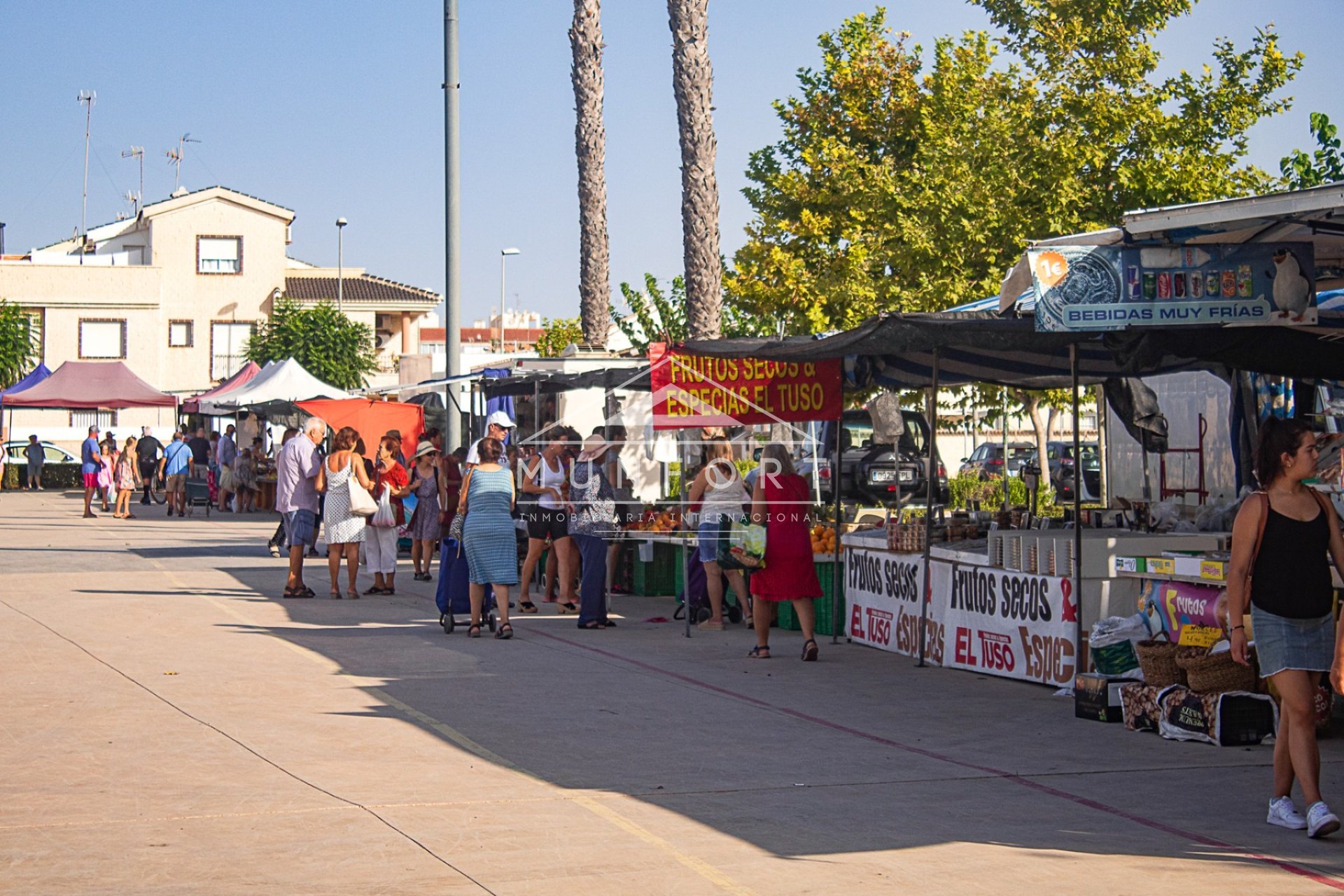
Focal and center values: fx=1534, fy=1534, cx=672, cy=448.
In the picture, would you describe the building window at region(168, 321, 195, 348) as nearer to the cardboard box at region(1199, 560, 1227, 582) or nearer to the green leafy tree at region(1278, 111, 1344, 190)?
the green leafy tree at region(1278, 111, 1344, 190)

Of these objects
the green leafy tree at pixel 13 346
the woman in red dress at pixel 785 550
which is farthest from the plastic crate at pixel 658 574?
the green leafy tree at pixel 13 346

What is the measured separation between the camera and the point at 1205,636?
943 centimetres

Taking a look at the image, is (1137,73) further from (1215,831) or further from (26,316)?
(26,316)

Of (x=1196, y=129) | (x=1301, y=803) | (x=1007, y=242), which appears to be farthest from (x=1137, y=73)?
(x=1301, y=803)

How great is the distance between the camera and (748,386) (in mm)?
13906

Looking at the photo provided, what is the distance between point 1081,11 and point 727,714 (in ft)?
73.5

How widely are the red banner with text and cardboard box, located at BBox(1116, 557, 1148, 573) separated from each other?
11.3ft

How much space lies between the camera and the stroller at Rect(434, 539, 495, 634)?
14.1 meters

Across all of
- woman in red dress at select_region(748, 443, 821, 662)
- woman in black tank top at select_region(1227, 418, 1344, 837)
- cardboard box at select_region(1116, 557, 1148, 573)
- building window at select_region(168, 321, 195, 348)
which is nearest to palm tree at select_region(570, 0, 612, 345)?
woman in red dress at select_region(748, 443, 821, 662)

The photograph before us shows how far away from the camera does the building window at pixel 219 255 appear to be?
199 ft

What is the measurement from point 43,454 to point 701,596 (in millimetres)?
39085

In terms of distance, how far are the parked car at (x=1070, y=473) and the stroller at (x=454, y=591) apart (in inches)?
512

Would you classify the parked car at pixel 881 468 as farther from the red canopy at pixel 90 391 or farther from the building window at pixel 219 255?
the building window at pixel 219 255

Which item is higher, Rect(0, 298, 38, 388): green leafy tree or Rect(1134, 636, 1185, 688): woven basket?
Rect(0, 298, 38, 388): green leafy tree
